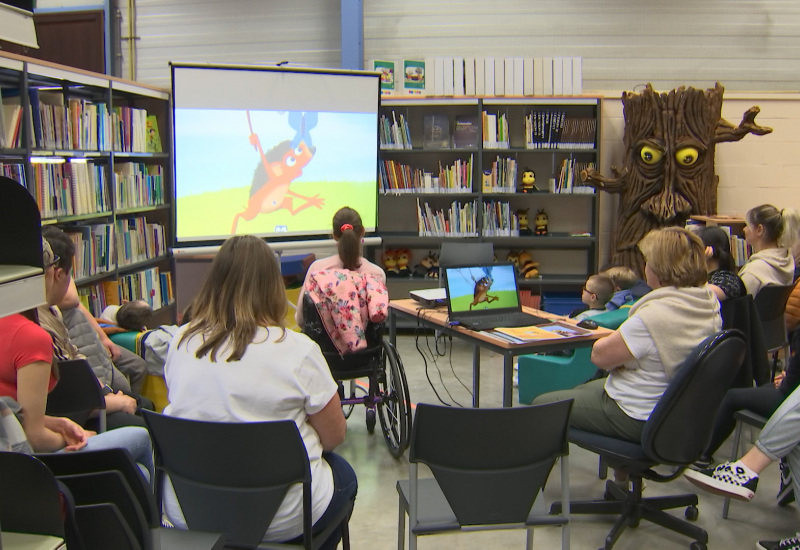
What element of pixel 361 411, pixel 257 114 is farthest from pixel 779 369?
pixel 257 114

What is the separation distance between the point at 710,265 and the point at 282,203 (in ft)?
9.37

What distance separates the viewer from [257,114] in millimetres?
4992

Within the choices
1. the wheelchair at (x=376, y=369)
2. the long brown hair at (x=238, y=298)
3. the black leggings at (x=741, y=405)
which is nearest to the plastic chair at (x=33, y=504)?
the long brown hair at (x=238, y=298)

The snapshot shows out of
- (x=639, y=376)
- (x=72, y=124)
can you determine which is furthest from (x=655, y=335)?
(x=72, y=124)

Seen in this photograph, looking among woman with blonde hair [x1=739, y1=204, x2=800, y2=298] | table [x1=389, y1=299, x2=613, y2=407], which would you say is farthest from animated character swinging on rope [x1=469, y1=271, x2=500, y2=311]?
woman with blonde hair [x1=739, y1=204, x2=800, y2=298]

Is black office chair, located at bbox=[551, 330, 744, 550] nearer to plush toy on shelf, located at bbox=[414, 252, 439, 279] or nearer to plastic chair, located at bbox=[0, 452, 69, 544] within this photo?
plastic chair, located at bbox=[0, 452, 69, 544]

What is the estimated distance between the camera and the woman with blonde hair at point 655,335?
8.09ft

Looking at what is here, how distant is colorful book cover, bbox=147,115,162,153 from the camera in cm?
545

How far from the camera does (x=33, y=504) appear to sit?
100 centimetres

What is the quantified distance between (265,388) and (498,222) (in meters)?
4.48

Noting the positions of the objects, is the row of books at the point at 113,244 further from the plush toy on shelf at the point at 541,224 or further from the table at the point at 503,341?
the plush toy on shelf at the point at 541,224

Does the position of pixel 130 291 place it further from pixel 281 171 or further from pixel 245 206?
pixel 281 171

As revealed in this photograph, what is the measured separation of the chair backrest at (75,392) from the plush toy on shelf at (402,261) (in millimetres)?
3946

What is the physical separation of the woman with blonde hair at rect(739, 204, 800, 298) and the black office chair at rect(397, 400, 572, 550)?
2366 millimetres
